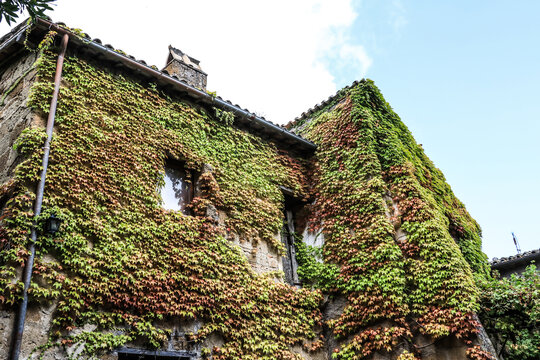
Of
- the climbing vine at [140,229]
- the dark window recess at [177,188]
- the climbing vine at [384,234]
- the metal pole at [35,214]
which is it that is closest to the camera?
the metal pole at [35,214]

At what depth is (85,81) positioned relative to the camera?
7227 mm

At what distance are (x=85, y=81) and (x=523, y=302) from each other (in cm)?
899

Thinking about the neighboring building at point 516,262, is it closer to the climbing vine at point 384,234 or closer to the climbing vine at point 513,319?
the climbing vine at point 384,234

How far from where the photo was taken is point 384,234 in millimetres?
8172

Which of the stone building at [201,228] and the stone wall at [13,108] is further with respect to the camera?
the stone wall at [13,108]

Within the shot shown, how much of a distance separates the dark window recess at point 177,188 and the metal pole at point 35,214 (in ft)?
7.05

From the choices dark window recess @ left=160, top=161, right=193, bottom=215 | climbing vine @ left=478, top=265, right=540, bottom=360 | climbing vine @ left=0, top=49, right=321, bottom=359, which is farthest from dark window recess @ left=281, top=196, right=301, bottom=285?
climbing vine @ left=478, top=265, right=540, bottom=360

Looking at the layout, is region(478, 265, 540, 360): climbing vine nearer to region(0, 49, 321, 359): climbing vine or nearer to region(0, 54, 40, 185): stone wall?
region(0, 49, 321, 359): climbing vine

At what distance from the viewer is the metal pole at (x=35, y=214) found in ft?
16.1

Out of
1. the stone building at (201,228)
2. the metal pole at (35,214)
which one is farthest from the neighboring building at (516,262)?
the metal pole at (35,214)

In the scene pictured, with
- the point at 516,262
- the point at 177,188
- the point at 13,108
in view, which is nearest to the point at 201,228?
the point at 177,188

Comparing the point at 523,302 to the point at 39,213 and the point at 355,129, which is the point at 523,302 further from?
the point at 39,213

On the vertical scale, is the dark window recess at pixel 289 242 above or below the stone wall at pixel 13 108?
below

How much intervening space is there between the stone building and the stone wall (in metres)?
0.04
